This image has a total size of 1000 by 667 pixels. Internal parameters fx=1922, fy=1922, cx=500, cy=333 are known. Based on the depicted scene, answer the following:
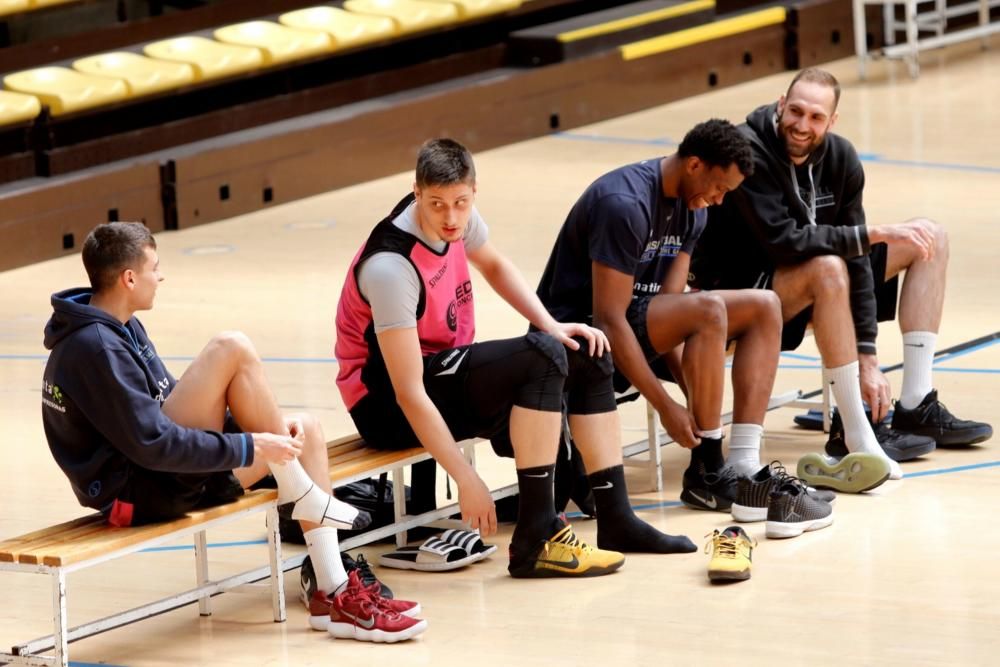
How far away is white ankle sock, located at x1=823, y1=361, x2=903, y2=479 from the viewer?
5234 millimetres

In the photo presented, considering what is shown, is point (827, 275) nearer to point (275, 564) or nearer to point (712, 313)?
point (712, 313)

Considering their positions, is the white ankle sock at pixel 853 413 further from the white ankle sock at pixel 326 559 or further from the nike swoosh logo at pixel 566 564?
the white ankle sock at pixel 326 559

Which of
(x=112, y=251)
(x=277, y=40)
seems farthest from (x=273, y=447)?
(x=277, y=40)

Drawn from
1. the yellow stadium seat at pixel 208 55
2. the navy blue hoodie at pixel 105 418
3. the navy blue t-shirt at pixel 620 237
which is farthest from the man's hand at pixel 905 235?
the yellow stadium seat at pixel 208 55

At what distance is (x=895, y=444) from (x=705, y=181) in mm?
1047

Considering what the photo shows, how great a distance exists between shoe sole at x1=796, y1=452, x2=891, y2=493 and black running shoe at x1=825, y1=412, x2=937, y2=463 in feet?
0.60

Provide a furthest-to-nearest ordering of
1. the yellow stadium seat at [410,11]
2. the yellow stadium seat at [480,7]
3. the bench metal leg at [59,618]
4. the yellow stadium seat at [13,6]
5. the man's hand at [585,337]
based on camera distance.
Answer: the yellow stadium seat at [480,7] < the yellow stadium seat at [410,11] < the yellow stadium seat at [13,6] < the man's hand at [585,337] < the bench metal leg at [59,618]

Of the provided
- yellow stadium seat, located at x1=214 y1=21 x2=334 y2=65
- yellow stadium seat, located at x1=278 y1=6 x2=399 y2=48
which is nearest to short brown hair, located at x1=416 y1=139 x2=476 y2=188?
yellow stadium seat, located at x1=214 y1=21 x2=334 y2=65

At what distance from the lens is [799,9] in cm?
1261

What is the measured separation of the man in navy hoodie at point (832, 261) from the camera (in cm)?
530

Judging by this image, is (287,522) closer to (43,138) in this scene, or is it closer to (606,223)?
(606,223)

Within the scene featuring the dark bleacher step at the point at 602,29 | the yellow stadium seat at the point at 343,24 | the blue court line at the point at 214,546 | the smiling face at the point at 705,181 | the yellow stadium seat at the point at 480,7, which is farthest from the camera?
the dark bleacher step at the point at 602,29

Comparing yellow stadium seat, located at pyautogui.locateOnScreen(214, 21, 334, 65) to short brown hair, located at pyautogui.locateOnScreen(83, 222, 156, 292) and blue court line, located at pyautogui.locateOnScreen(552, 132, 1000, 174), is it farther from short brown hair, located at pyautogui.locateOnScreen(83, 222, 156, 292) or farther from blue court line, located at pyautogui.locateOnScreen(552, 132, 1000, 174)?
short brown hair, located at pyautogui.locateOnScreen(83, 222, 156, 292)

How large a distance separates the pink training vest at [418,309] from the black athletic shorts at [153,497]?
652 mm
